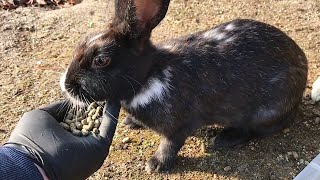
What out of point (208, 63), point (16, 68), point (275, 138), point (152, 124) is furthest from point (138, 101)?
point (16, 68)

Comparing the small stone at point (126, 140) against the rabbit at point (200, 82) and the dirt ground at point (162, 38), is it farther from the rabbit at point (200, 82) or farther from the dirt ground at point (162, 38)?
the rabbit at point (200, 82)

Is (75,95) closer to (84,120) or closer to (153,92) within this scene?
(84,120)

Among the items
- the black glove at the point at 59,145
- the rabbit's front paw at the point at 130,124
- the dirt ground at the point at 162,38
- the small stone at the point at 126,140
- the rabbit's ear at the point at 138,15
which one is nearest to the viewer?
the black glove at the point at 59,145

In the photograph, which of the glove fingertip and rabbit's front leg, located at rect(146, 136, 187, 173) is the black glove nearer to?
the glove fingertip

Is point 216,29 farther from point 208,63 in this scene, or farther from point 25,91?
point 25,91

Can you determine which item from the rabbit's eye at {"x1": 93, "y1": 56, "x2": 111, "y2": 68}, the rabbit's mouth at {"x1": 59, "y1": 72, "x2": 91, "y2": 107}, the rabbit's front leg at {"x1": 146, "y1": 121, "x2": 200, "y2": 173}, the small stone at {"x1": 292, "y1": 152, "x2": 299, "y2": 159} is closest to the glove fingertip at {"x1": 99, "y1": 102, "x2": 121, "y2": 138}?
the rabbit's mouth at {"x1": 59, "y1": 72, "x2": 91, "y2": 107}

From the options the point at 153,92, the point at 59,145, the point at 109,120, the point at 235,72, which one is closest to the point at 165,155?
the point at 153,92

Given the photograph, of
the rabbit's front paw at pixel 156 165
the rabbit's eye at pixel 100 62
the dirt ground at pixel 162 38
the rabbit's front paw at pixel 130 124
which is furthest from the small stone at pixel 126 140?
the rabbit's eye at pixel 100 62
